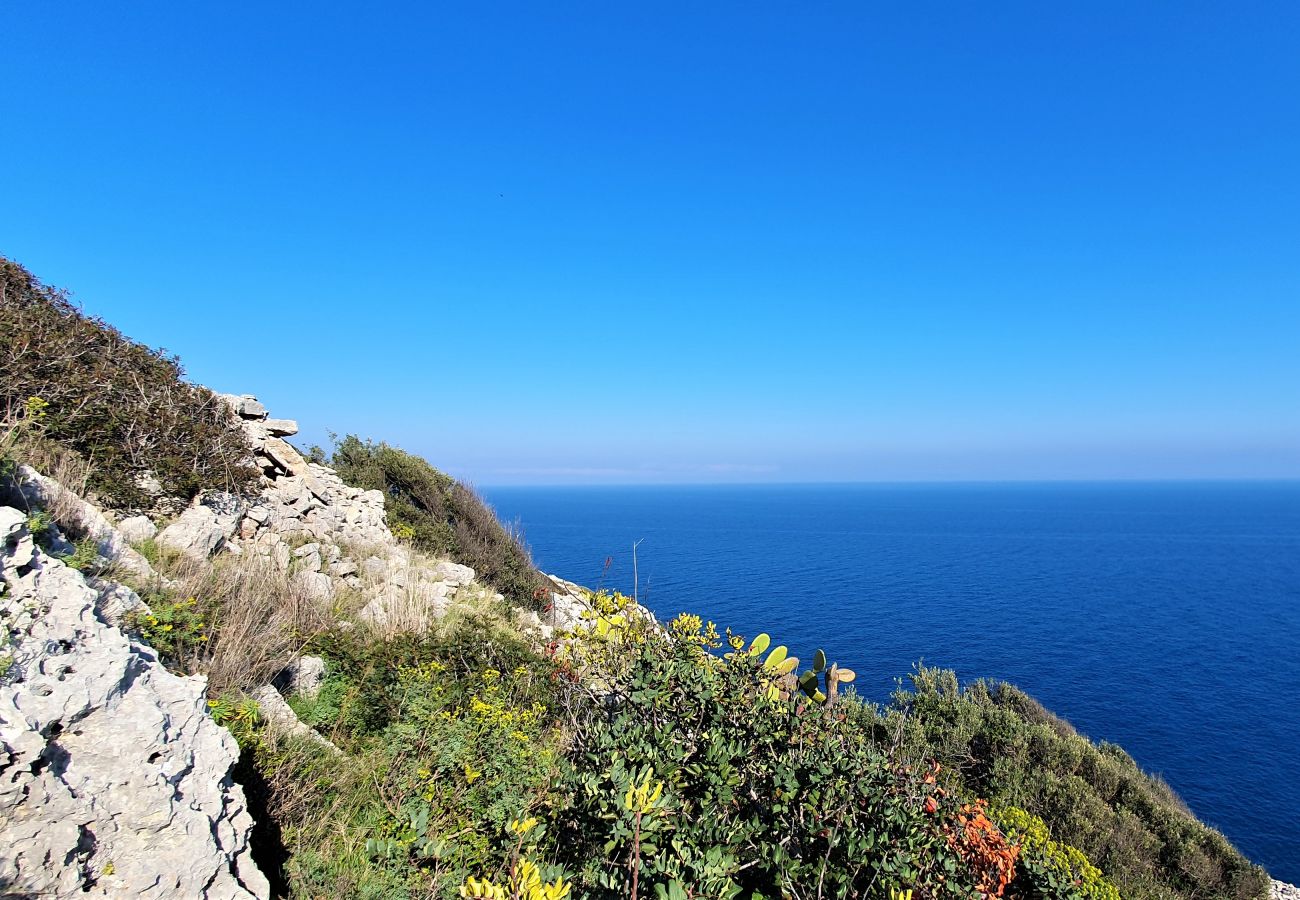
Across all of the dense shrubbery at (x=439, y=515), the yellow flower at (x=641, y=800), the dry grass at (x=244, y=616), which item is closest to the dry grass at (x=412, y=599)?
the dry grass at (x=244, y=616)

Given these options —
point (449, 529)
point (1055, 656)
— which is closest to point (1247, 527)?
point (1055, 656)

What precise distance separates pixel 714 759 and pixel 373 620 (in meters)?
5.39

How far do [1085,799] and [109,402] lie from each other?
1937cm

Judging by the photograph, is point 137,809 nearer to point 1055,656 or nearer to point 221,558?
point 221,558

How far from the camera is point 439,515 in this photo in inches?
522

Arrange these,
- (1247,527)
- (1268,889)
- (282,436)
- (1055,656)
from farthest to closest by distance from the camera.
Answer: (1247,527) < (1055,656) < (1268,889) < (282,436)

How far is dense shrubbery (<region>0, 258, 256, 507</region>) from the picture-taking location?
6.54 meters

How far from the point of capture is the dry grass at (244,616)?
454 centimetres

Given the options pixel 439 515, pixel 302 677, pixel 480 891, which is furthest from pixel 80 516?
pixel 439 515

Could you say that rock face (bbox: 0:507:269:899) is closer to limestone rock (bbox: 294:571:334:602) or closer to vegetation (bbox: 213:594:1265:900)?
vegetation (bbox: 213:594:1265:900)

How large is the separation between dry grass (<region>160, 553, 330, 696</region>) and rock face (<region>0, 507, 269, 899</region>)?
1.42 metres

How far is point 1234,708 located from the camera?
28.2 metres

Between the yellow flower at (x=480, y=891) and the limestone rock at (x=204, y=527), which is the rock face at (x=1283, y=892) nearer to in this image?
the yellow flower at (x=480, y=891)

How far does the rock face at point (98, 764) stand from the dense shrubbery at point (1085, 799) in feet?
38.6
